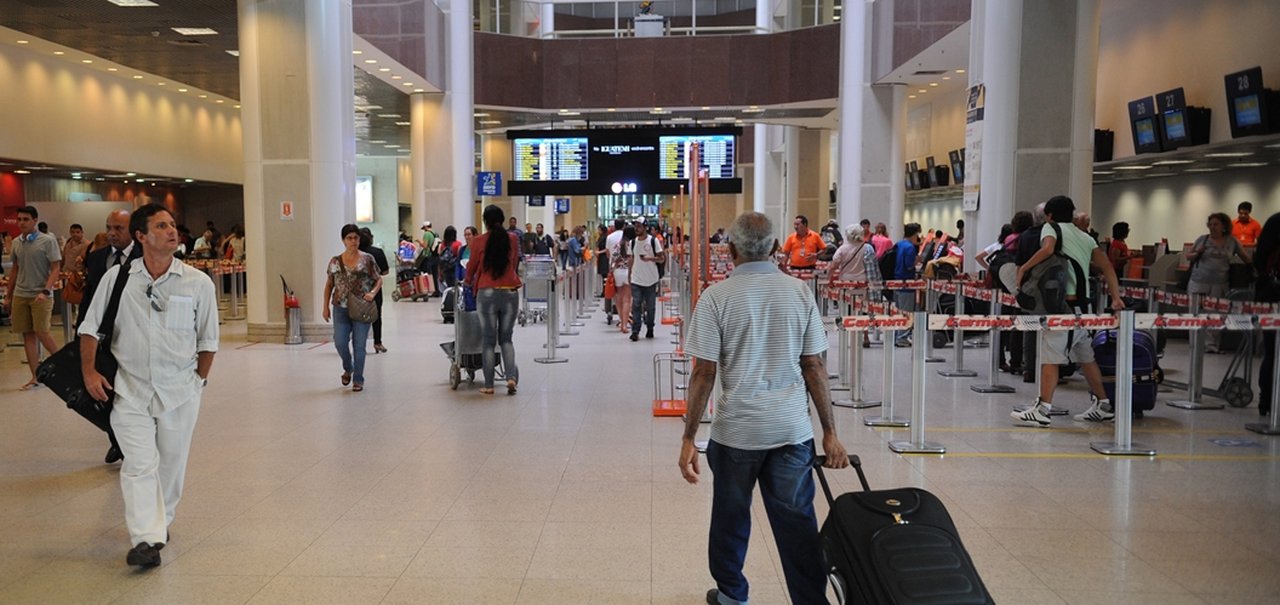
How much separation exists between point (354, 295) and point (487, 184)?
16.1m

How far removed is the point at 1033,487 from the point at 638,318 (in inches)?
329

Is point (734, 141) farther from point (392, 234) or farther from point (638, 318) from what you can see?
point (392, 234)

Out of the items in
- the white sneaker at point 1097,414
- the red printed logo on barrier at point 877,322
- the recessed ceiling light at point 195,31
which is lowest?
the white sneaker at point 1097,414

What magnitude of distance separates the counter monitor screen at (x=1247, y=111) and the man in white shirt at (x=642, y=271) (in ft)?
25.0

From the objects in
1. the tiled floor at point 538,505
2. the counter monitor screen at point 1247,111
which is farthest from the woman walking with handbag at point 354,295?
the counter monitor screen at point 1247,111

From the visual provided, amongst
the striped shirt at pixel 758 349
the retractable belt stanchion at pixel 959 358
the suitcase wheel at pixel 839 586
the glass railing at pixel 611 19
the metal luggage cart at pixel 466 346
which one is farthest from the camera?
the glass railing at pixel 611 19

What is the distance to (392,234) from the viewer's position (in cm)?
4106

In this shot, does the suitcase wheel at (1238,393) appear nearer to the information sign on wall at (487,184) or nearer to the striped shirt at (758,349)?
the striped shirt at (758,349)

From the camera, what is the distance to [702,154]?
841 inches

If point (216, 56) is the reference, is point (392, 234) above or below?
below

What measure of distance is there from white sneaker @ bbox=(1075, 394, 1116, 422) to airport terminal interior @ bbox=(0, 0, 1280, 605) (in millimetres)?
120

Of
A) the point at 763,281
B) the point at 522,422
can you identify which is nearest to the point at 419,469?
the point at 522,422

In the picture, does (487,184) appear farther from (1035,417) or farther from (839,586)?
(839,586)

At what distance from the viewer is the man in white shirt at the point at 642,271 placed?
44.5 ft
